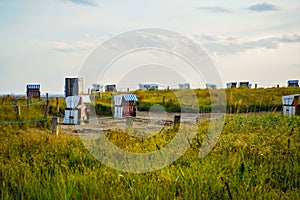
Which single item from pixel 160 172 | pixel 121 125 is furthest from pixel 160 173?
pixel 121 125

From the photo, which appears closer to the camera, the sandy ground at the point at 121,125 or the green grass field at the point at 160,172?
the green grass field at the point at 160,172

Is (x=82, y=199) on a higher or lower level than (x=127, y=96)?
lower

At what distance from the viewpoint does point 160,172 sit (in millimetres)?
5012

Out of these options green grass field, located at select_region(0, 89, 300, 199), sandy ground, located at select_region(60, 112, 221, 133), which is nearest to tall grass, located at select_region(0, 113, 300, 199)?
green grass field, located at select_region(0, 89, 300, 199)

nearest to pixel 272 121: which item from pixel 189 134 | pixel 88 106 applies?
pixel 189 134

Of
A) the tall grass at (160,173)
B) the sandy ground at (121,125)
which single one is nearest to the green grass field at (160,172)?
the tall grass at (160,173)

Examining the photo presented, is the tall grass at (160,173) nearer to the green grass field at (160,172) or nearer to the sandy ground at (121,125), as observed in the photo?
the green grass field at (160,172)

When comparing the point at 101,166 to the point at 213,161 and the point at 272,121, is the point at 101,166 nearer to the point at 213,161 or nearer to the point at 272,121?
the point at 213,161

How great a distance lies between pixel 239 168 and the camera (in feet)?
16.2

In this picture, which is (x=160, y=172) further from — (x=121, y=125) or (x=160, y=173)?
(x=121, y=125)

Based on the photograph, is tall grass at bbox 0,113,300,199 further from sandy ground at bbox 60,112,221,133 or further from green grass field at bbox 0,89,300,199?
sandy ground at bbox 60,112,221,133

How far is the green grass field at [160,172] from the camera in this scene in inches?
164

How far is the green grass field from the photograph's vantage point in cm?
416

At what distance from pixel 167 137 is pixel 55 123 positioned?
266 cm
